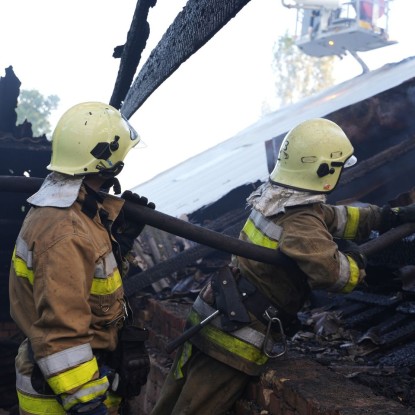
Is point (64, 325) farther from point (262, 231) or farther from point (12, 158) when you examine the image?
point (12, 158)

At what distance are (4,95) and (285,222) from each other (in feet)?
10.6

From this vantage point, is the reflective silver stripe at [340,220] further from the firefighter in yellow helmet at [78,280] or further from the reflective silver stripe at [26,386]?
the reflective silver stripe at [26,386]

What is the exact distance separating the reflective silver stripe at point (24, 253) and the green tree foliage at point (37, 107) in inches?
→ 1431

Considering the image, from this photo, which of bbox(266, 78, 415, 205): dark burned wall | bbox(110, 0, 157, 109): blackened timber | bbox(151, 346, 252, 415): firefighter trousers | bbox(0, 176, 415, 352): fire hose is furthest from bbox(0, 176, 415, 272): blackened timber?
bbox(266, 78, 415, 205): dark burned wall

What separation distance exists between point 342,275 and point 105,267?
116 cm

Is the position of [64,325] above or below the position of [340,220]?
above

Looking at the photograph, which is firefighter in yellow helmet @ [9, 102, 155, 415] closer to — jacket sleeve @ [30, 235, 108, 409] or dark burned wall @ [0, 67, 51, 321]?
jacket sleeve @ [30, 235, 108, 409]

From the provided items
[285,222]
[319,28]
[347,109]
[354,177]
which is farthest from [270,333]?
[319,28]

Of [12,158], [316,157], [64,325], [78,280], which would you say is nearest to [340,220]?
[316,157]

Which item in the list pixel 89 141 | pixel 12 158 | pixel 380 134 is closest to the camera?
pixel 89 141

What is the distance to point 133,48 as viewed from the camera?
11.2ft

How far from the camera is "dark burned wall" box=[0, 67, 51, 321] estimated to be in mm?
5070

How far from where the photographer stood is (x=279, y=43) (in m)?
48.8

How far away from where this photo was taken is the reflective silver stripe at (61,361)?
2381 millimetres
